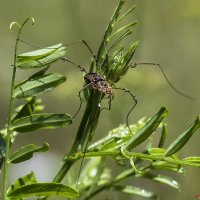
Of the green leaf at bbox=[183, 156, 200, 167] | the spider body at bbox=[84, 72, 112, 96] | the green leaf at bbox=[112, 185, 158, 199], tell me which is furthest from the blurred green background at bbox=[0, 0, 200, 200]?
the green leaf at bbox=[183, 156, 200, 167]

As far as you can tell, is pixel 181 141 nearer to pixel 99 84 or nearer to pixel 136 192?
pixel 99 84

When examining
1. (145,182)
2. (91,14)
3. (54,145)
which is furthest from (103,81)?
(91,14)

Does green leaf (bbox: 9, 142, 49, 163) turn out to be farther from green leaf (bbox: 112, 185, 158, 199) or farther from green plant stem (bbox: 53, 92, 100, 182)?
green leaf (bbox: 112, 185, 158, 199)

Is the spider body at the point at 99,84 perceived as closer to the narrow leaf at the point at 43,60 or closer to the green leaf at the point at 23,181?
the narrow leaf at the point at 43,60

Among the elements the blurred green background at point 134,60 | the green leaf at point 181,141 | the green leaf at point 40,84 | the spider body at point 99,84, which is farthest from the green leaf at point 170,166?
the blurred green background at point 134,60

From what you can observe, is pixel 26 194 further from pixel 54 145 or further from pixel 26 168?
pixel 54 145

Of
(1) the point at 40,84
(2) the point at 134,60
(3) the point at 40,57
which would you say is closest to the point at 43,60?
(3) the point at 40,57
